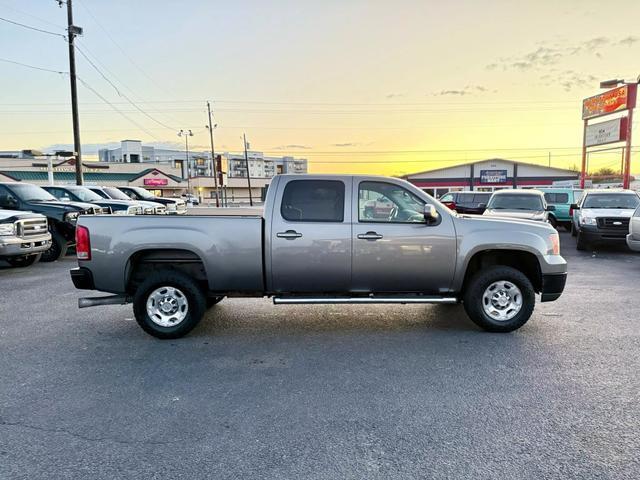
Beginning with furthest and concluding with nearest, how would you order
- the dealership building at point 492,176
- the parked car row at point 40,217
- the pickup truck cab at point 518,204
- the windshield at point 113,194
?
the dealership building at point 492,176, the windshield at point 113,194, the pickup truck cab at point 518,204, the parked car row at point 40,217

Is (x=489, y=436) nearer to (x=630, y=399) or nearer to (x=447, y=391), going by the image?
(x=447, y=391)

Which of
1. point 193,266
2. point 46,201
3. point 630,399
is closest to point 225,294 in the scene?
point 193,266

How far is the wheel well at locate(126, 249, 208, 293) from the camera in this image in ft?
17.5

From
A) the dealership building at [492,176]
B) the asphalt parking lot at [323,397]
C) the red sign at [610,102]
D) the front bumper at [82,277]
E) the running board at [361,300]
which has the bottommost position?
the asphalt parking lot at [323,397]

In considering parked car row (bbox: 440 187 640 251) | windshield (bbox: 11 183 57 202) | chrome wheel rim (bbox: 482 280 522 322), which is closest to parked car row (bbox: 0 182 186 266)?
windshield (bbox: 11 183 57 202)

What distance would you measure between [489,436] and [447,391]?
0.73 m

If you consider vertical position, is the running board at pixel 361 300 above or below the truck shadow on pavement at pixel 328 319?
above

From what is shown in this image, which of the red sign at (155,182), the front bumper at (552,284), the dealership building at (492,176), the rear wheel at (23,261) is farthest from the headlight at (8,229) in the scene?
the red sign at (155,182)

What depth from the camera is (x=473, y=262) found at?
5.62 m

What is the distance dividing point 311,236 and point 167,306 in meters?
1.97

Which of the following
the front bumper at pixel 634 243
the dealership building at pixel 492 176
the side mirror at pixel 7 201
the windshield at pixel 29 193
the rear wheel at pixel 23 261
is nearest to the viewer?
the front bumper at pixel 634 243

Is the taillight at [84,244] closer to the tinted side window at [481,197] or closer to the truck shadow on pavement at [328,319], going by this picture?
the truck shadow on pavement at [328,319]

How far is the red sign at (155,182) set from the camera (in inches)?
2778

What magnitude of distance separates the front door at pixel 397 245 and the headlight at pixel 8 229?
8275 millimetres
